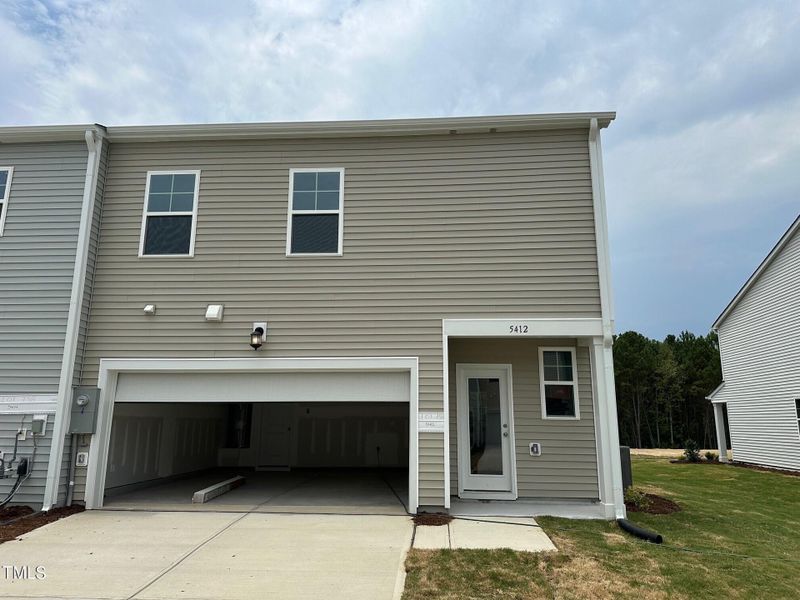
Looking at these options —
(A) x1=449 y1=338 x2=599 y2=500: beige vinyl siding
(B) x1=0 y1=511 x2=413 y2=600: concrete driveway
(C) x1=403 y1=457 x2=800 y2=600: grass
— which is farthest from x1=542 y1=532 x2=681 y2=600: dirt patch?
(A) x1=449 y1=338 x2=599 y2=500: beige vinyl siding

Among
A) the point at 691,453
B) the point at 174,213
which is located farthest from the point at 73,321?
the point at 691,453

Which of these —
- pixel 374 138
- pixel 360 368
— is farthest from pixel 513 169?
pixel 360 368

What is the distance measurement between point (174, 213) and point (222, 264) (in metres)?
1.12

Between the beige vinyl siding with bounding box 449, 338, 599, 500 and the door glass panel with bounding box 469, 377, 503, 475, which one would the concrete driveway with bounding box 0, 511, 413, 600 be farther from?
the beige vinyl siding with bounding box 449, 338, 599, 500

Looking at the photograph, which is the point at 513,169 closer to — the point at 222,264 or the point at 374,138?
the point at 374,138

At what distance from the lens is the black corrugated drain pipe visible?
5.35 metres

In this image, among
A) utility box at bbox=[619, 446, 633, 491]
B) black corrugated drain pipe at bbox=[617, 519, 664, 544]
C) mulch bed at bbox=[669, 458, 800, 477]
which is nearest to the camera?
black corrugated drain pipe at bbox=[617, 519, 664, 544]

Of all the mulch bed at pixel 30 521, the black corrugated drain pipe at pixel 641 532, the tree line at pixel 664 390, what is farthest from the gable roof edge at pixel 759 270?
the tree line at pixel 664 390

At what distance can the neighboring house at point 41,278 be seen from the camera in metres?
6.77

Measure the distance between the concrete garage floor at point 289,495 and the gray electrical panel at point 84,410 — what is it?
3.68 ft

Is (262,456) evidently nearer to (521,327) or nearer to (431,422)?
(431,422)

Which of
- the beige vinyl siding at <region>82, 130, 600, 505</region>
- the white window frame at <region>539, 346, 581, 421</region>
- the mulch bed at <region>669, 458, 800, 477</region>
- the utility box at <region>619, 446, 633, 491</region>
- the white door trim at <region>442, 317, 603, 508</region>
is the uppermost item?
the beige vinyl siding at <region>82, 130, 600, 505</region>

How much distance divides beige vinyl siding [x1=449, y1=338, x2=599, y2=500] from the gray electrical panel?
4939mm

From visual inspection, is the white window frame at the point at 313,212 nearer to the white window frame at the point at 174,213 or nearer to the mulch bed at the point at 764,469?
the white window frame at the point at 174,213
